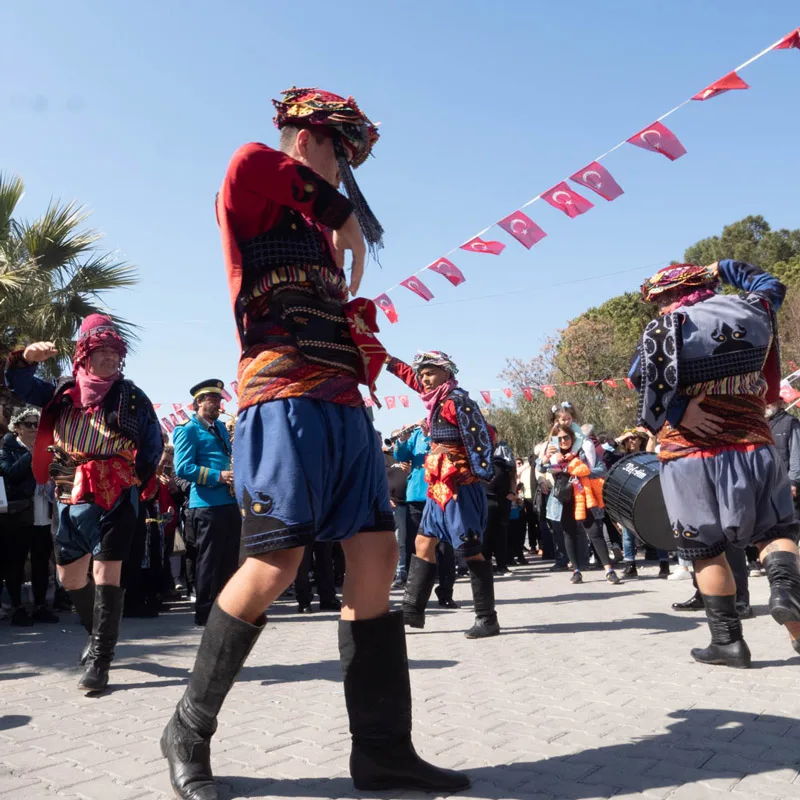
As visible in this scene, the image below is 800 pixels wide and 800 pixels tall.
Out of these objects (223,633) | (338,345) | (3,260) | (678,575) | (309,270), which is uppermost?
(3,260)

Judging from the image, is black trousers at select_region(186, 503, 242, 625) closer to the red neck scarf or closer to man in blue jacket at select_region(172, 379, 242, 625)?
man in blue jacket at select_region(172, 379, 242, 625)

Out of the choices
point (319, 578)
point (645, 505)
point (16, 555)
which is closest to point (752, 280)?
point (645, 505)

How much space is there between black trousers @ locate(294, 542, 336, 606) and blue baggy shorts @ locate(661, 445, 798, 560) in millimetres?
4208

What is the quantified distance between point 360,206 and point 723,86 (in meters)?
6.45

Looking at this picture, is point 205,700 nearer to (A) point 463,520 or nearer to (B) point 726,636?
(B) point 726,636

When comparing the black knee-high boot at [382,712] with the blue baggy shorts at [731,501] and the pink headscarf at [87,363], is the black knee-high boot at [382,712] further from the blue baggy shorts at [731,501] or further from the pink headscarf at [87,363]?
the pink headscarf at [87,363]

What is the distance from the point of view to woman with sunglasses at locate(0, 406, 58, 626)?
24.9 feet

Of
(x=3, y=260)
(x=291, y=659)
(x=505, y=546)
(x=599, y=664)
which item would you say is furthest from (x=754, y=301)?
(x=3, y=260)

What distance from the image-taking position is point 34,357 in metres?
4.21

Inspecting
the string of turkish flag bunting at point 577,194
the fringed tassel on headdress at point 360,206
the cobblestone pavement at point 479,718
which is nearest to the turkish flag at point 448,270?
the string of turkish flag bunting at point 577,194

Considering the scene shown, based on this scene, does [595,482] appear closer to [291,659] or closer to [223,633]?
[291,659]

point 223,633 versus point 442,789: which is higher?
point 223,633

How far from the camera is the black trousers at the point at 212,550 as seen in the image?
23.1 ft

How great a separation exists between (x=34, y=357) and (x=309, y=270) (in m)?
2.21
